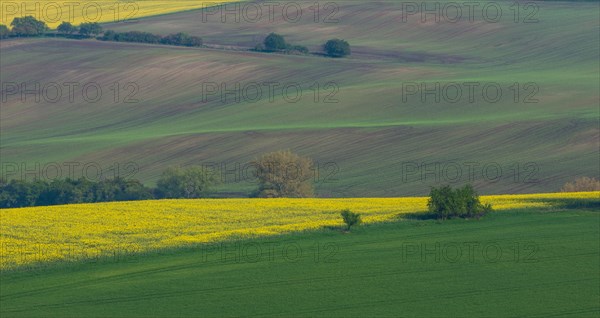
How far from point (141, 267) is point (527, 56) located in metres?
76.1

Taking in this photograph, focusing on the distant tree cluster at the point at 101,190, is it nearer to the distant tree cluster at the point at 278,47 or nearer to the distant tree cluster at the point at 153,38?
the distant tree cluster at the point at 278,47

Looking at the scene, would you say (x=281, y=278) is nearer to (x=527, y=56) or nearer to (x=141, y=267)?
(x=141, y=267)

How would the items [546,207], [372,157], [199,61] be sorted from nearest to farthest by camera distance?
1. [546,207]
2. [372,157]
3. [199,61]

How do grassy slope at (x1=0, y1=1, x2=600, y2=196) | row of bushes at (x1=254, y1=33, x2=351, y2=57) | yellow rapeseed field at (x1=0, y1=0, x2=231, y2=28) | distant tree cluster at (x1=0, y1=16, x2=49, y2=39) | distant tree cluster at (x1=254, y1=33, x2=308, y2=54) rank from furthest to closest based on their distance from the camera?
yellow rapeseed field at (x1=0, y1=0, x2=231, y2=28) → distant tree cluster at (x1=0, y1=16, x2=49, y2=39) → distant tree cluster at (x1=254, y1=33, x2=308, y2=54) → row of bushes at (x1=254, y1=33, x2=351, y2=57) → grassy slope at (x1=0, y1=1, x2=600, y2=196)

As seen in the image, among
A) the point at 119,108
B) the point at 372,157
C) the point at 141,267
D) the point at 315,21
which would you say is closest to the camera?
the point at 141,267

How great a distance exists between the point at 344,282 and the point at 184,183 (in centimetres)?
3165

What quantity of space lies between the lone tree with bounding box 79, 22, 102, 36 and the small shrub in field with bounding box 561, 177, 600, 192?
6736 centimetres

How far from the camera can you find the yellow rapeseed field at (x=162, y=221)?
145 ft

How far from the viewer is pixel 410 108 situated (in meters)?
92.1

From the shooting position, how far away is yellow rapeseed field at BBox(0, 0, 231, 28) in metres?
132

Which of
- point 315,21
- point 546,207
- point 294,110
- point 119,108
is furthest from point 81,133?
point 546,207

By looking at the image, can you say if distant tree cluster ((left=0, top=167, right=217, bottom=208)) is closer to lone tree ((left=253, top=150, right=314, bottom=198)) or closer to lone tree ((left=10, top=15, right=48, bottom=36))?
lone tree ((left=253, top=150, right=314, bottom=198))

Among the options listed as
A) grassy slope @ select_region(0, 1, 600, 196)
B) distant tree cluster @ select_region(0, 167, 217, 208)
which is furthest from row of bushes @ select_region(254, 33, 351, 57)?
distant tree cluster @ select_region(0, 167, 217, 208)

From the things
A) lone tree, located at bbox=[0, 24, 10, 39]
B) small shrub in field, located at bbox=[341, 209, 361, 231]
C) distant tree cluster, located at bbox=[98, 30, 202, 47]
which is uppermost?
lone tree, located at bbox=[0, 24, 10, 39]
